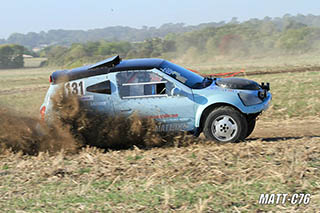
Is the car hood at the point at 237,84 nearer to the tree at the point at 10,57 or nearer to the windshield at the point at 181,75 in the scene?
the windshield at the point at 181,75

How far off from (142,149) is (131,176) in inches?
74.3

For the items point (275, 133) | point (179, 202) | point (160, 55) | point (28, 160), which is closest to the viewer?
point (179, 202)

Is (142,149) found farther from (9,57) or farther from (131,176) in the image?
(9,57)

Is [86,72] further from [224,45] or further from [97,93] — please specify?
[224,45]

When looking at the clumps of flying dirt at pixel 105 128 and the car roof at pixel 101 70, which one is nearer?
the clumps of flying dirt at pixel 105 128

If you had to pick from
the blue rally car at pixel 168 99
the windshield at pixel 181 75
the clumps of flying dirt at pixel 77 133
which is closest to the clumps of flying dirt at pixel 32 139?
the clumps of flying dirt at pixel 77 133

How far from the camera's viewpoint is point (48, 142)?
7895mm

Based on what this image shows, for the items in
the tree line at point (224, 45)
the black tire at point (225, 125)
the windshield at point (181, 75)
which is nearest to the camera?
the black tire at point (225, 125)

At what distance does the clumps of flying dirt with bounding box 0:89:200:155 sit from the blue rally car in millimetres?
167

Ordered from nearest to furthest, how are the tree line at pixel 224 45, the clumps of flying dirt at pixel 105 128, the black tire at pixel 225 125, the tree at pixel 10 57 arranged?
the black tire at pixel 225 125 < the clumps of flying dirt at pixel 105 128 < the tree line at pixel 224 45 < the tree at pixel 10 57

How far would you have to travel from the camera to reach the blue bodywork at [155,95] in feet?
25.5

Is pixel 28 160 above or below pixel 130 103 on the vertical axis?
below

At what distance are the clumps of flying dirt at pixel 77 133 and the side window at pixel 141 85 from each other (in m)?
0.46

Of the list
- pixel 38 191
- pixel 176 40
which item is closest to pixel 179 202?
pixel 38 191
